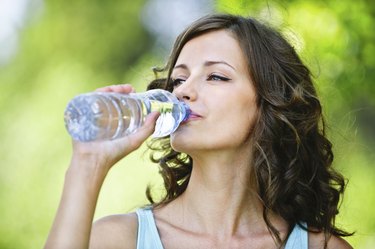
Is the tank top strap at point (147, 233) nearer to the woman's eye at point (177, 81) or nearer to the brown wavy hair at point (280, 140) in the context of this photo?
the brown wavy hair at point (280, 140)

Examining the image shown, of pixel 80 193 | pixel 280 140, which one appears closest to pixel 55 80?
pixel 280 140

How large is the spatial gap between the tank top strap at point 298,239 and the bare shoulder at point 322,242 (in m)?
0.05

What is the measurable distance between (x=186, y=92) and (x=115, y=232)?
0.55 metres

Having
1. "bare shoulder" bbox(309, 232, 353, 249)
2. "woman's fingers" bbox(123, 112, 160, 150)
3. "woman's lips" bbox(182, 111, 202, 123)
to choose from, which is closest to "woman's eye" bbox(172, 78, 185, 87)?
"woman's lips" bbox(182, 111, 202, 123)

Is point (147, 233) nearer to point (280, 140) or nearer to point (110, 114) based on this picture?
point (280, 140)

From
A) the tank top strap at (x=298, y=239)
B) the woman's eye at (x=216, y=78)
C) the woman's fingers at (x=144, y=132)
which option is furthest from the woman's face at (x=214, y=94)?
the tank top strap at (x=298, y=239)

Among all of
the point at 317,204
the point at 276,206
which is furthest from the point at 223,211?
the point at 317,204

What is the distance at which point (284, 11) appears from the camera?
12.1 ft

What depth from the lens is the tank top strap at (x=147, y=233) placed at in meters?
2.70

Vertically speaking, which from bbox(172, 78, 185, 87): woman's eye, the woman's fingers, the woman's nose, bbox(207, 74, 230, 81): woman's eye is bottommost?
the woman's fingers

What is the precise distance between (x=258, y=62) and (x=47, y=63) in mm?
5170

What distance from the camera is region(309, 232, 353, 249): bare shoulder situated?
2955mm

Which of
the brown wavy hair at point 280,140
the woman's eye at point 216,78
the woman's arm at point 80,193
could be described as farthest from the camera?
the brown wavy hair at point 280,140

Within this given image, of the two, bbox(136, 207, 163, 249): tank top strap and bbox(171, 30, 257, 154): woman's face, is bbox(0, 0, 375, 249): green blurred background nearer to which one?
bbox(136, 207, 163, 249): tank top strap
